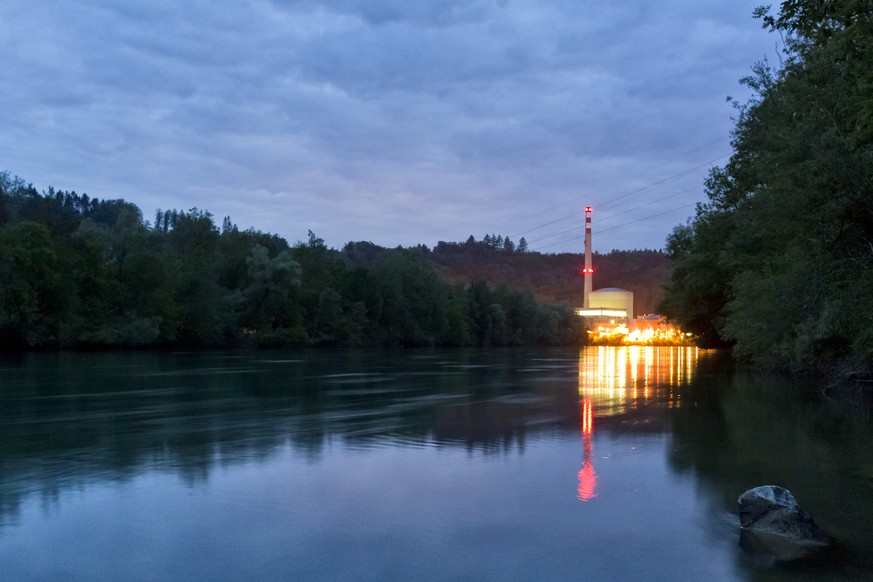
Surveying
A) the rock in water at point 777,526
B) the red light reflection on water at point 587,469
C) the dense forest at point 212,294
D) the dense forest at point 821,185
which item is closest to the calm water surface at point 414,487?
the red light reflection on water at point 587,469

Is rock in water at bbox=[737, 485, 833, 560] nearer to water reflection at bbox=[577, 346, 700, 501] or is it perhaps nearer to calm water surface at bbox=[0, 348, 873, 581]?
calm water surface at bbox=[0, 348, 873, 581]

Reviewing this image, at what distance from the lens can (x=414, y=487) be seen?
36.2 ft

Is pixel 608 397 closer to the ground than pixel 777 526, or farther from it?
closer to the ground

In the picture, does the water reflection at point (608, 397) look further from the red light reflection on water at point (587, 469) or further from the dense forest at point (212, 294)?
the dense forest at point (212, 294)

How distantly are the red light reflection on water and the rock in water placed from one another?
7.32 ft

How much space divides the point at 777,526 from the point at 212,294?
80.4 m

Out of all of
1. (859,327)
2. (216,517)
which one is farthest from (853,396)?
(216,517)

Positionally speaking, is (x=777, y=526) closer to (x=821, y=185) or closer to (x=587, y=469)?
(x=587, y=469)

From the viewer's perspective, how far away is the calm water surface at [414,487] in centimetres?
775

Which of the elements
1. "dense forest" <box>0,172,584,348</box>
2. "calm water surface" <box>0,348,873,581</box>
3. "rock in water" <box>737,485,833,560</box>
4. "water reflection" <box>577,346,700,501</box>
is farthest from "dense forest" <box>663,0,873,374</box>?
"dense forest" <box>0,172,584,348</box>

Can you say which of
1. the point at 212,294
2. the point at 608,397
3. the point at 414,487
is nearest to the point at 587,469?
the point at 414,487

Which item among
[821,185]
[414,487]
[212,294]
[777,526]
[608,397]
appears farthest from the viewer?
[212,294]

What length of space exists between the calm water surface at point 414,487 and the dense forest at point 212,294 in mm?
45992

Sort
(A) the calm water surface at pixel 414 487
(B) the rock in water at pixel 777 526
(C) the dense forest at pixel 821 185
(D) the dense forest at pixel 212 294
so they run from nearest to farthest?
(A) the calm water surface at pixel 414 487 < (B) the rock in water at pixel 777 526 < (C) the dense forest at pixel 821 185 < (D) the dense forest at pixel 212 294
